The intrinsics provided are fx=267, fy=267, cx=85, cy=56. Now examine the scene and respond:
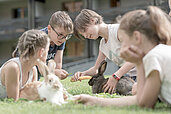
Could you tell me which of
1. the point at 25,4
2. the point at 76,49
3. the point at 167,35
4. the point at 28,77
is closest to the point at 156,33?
the point at 167,35

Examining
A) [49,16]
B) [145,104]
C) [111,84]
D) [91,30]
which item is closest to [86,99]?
[145,104]

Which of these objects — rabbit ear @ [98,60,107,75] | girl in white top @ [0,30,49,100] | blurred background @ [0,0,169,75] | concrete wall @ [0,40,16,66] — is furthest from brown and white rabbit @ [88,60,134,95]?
concrete wall @ [0,40,16,66]

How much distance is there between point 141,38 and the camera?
6.96 feet

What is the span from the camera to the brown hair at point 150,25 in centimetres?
211

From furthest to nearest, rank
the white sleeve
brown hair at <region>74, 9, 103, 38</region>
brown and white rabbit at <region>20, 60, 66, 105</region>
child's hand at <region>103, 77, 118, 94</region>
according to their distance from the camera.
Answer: brown hair at <region>74, 9, 103, 38</region> < child's hand at <region>103, 77, 118, 94</region> < brown and white rabbit at <region>20, 60, 66, 105</region> < the white sleeve

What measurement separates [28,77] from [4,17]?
20569mm

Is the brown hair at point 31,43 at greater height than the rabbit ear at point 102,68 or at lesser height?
greater

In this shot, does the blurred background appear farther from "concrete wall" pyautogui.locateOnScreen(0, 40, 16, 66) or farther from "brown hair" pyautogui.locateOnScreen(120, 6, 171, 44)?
"brown hair" pyautogui.locateOnScreen(120, 6, 171, 44)

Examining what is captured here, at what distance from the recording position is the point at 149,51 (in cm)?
216

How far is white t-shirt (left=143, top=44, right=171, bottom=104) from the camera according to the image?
6.62ft

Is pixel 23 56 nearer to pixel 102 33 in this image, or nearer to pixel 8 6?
pixel 102 33

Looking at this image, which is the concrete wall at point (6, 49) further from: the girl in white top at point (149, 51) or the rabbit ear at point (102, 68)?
the girl in white top at point (149, 51)

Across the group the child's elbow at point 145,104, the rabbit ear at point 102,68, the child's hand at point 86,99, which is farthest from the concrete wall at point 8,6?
the child's elbow at point 145,104

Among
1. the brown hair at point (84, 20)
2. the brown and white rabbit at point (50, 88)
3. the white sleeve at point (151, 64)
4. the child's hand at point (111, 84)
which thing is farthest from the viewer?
the brown hair at point (84, 20)
